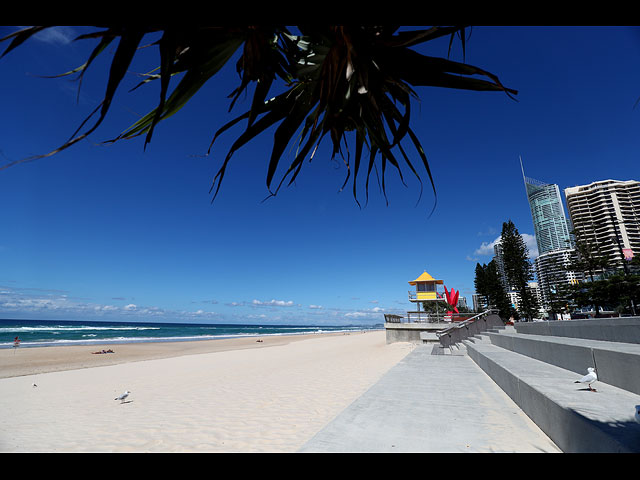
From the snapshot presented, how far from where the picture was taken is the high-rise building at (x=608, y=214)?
1043 inches

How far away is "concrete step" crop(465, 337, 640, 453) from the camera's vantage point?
194 centimetres

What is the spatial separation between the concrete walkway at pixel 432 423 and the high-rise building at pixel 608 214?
A: 99.5ft

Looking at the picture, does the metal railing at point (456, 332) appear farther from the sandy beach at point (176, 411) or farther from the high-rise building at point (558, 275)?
the high-rise building at point (558, 275)

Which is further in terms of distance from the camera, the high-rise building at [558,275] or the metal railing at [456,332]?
the high-rise building at [558,275]

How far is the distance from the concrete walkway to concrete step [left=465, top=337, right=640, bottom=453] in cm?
17

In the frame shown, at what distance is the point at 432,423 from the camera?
10.6 feet

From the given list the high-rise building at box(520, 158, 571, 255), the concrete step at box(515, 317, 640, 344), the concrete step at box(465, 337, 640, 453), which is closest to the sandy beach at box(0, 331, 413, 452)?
the concrete step at box(465, 337, 640, 453)

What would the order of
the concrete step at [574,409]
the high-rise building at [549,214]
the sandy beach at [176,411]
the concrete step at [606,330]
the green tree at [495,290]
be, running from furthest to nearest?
1. the high-rise building at [549,214]
2. the green tree at [495,290]
3. the concrete step at [606,330]
4. the sandy beach at [176,411]
5. the concrete step at [574,409]

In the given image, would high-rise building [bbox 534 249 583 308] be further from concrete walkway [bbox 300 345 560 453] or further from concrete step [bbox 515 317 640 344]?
concrete walkway [bbox 300 345 560 453]

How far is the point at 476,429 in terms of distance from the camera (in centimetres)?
309

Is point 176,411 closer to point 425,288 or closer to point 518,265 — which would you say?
point 425,288

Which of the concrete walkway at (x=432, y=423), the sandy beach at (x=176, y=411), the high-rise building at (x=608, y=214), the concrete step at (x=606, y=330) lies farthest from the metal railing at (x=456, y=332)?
the high-rise building at (x=608, y=214)

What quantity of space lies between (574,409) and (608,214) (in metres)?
33.4
